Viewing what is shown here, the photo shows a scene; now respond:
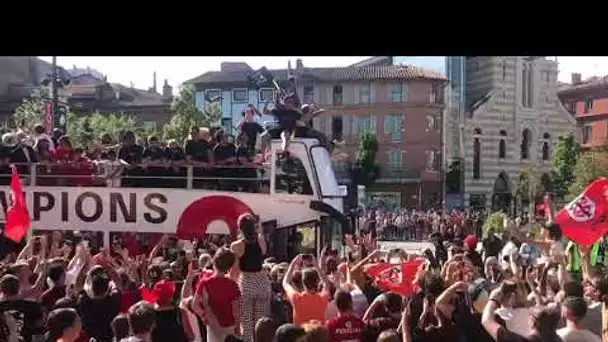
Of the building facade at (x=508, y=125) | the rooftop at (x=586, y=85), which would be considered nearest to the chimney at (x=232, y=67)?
the building facade at (x=508, y=125)

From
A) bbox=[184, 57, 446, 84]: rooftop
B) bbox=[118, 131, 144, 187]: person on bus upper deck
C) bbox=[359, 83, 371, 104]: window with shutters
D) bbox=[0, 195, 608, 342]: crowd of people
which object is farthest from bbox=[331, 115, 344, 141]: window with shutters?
bbox=[0, 195, 608, 342]: crowd of people

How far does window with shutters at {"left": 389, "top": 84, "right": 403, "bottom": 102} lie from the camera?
1563 inches

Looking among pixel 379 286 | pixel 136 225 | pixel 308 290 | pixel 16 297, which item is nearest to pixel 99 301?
pixel 16 297

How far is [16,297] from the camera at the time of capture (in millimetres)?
6051

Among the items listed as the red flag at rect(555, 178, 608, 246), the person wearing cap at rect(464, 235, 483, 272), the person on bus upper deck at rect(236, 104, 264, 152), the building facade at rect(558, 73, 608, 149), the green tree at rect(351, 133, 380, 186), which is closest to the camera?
the red flag at rect(555, 178, 608, 246)

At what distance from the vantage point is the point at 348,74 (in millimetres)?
41281

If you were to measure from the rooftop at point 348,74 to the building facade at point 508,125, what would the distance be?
699cm

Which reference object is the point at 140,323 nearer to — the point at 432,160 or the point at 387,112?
the point at 387,112

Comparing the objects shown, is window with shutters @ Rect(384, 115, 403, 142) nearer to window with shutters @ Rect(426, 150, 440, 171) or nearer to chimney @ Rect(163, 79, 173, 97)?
window with shutters @ Rect(426, 150, 440, 171)

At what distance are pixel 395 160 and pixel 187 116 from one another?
898cm

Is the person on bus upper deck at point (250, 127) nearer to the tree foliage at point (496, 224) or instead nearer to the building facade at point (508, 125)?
the tree foliage at point (496, 224)

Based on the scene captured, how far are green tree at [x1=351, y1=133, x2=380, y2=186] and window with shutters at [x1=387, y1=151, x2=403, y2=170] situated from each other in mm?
797
